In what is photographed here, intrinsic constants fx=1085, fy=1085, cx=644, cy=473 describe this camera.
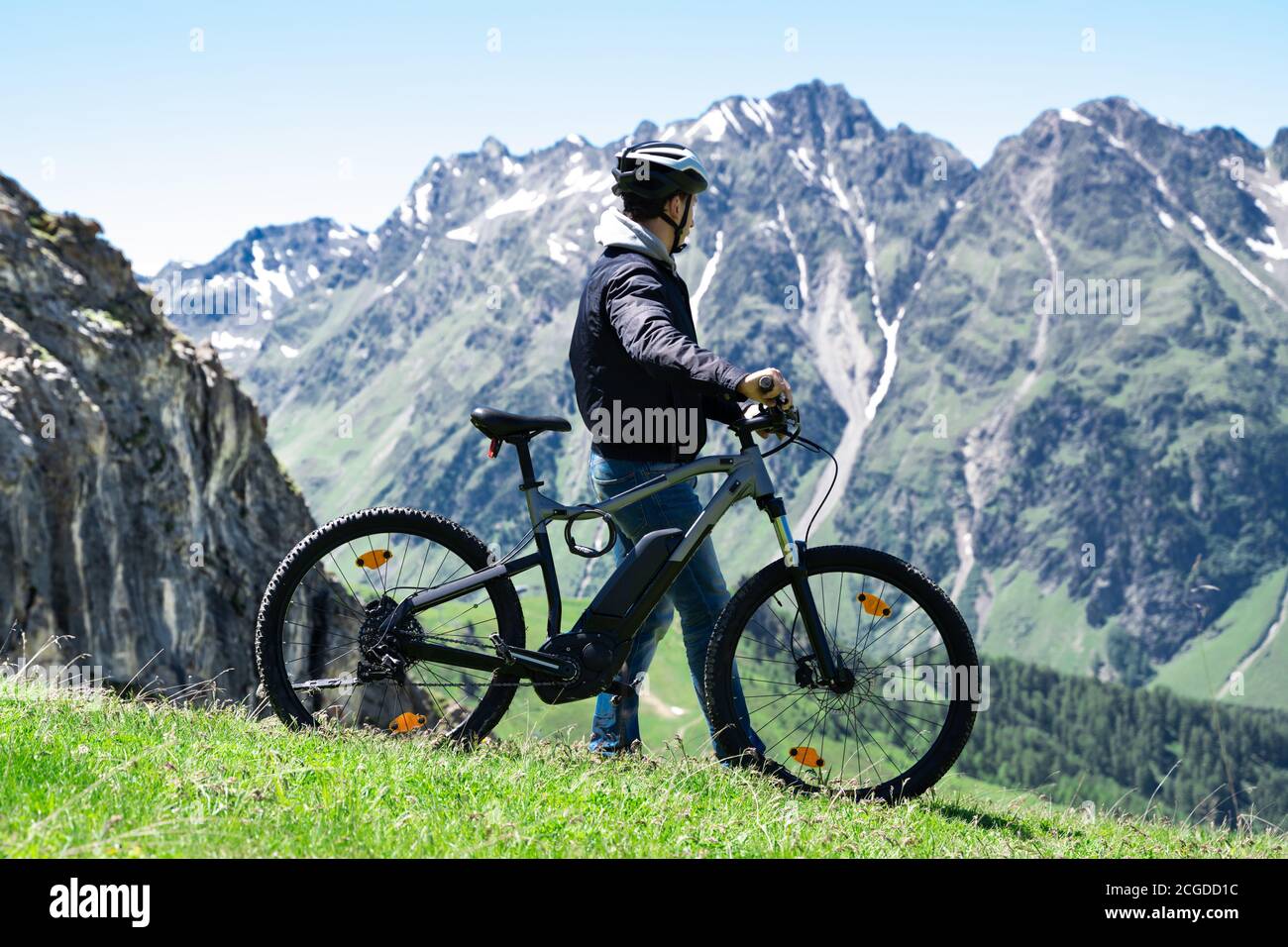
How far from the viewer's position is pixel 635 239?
24.5 feet

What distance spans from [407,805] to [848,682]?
10.2 feet

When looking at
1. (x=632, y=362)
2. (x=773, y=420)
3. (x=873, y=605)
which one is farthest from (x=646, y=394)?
(x=873, y=605)

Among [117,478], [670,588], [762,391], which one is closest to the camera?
[762,391]

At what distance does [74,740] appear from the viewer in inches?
232

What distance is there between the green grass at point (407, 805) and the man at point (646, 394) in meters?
0.99

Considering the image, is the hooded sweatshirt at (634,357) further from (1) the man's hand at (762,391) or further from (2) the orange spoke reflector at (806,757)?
(2) the orange spoke reflector at (806,757)

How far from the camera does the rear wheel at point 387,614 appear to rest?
712 cm

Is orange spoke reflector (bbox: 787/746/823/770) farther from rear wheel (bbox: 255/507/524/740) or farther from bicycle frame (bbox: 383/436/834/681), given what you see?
rear wheel (bbox: 255/507/524/740)

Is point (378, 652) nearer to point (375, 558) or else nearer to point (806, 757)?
point (375, 558)

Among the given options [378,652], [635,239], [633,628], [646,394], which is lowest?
[378,652]

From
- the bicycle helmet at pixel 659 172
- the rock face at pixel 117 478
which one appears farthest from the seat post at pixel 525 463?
the rock face at pixel 117 478

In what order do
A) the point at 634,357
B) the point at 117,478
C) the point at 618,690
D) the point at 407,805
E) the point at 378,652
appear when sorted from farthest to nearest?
the point at 117,478, the point at 618,690, the point at 378,652, the point at 634,357, the point at 407,805

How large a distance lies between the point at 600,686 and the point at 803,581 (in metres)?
1.48
